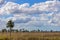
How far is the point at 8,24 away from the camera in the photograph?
54.2 m

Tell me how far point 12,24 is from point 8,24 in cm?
116

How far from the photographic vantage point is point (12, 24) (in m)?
54.5

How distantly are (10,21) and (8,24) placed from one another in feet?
3.43

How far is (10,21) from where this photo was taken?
5409 centimetres

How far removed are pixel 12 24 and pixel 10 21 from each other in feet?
3.62
